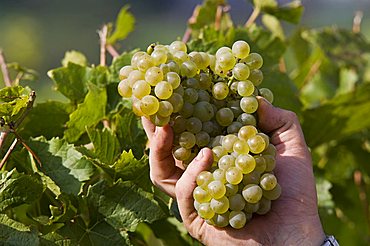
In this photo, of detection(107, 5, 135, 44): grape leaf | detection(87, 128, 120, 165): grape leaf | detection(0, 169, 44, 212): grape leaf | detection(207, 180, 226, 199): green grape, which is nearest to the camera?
detection(207, 180, 226, 199): green grape

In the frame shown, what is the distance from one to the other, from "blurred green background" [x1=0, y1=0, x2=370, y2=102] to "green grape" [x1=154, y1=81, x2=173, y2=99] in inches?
246

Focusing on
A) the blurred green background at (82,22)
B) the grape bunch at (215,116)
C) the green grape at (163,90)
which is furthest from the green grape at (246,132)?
the blurred green background at (82,22)

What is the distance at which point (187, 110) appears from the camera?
0.91 m

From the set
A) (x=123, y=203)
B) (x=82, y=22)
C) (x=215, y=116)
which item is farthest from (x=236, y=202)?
(x=82, y=22)

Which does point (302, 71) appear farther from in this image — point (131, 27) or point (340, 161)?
point (131, 27)

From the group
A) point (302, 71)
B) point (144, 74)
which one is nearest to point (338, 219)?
point (302, 71)

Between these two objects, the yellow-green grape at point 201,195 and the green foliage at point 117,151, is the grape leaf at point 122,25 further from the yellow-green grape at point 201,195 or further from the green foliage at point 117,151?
the yellow-green grape at point 201,195

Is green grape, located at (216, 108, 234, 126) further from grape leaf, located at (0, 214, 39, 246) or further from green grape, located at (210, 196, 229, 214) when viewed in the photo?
grape leaf, located at (0, 214, 39, 246)

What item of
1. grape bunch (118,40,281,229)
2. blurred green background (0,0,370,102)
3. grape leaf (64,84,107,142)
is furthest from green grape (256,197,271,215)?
blurred green background (0,0,370,102)

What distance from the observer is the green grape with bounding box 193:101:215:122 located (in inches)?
35.9

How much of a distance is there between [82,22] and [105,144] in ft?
36.7

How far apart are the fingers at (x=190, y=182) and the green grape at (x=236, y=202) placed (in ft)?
0.16

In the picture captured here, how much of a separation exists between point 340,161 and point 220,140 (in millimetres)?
865

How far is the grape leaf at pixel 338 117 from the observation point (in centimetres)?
149
